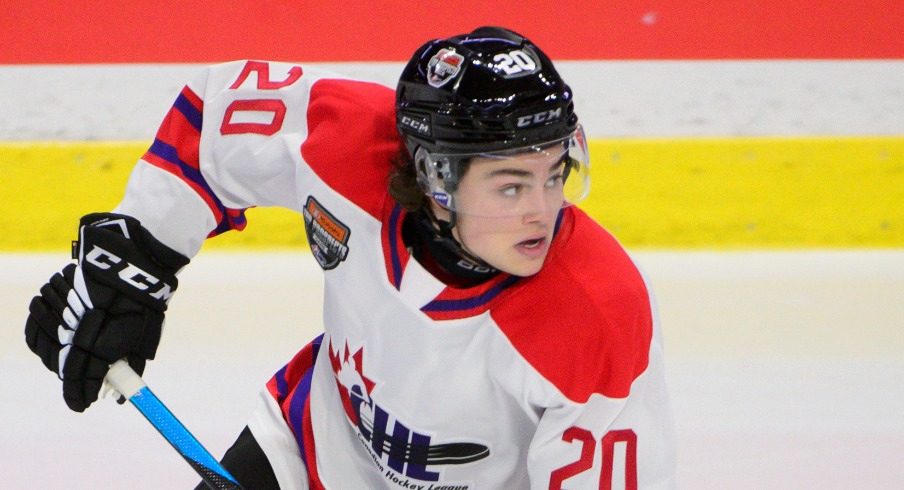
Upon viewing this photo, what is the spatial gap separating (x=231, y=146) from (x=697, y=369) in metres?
1.44

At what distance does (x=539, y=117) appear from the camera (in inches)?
48.5

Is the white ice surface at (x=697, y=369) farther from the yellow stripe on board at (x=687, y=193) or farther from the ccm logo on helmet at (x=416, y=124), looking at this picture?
the ccm logo on helmet at (x=416, y=124)

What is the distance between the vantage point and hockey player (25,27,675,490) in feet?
4.04

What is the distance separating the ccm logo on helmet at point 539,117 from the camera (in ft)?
4.01

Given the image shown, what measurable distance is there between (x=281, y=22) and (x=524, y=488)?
7.58 ft

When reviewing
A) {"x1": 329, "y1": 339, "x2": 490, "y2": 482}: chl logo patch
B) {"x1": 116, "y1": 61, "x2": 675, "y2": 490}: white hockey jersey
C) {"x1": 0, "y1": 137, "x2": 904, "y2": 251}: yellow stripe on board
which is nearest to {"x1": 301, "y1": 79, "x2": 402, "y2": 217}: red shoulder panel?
{"x1": 116, "y1": 61, "x2": 675, "y2": 490}: white hockey jersey

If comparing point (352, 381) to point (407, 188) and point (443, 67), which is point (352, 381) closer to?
point (407, 188)

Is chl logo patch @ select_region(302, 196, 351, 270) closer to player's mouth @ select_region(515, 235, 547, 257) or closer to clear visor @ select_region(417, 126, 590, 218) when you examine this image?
clear visor @ select_region(417, 126, 590, 218)

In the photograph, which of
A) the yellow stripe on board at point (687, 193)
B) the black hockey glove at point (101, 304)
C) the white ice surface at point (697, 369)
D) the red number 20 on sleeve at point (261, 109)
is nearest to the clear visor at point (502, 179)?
the red number 20 on sleeve at point (261, 109)

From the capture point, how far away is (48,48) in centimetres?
338

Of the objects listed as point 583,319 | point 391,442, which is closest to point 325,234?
point 391,442

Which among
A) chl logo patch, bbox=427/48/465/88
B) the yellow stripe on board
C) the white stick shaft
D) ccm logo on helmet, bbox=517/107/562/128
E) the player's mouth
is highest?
the yellow stripe on board

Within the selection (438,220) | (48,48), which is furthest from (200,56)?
(438,220)

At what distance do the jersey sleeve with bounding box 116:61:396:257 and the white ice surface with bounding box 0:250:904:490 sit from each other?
725 millimetres
